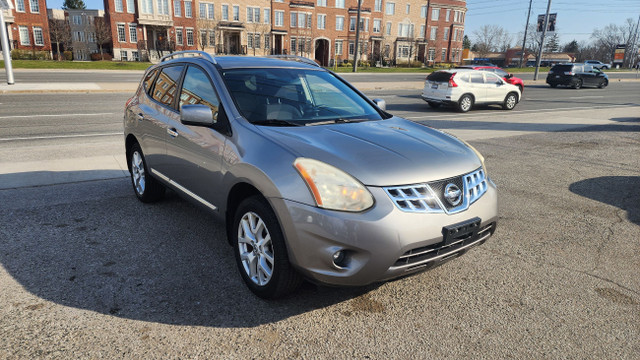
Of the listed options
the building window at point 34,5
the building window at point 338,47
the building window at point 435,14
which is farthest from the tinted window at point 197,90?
the building window at point 435,14

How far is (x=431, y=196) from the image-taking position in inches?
113

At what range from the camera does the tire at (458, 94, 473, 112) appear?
16.7 metres

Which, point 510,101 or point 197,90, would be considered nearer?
point 197,90

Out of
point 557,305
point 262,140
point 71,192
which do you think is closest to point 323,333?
point 262,140

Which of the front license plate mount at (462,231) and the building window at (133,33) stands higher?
the building window at (133,33)

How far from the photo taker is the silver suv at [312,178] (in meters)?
2.74

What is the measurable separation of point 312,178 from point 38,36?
63.6m

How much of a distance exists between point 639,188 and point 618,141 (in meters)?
4.62

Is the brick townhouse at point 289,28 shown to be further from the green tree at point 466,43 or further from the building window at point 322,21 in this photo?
the green tree at point 466,43

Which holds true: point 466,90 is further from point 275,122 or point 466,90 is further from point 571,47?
point 571,47

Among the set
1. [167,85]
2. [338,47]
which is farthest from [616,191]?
[338,47]

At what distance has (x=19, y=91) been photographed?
1738cm

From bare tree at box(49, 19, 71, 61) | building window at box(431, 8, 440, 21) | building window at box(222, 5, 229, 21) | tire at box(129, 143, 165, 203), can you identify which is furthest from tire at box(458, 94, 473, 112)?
building window at box(431, 8, 440, 21)

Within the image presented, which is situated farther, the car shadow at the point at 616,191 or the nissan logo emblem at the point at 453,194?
the car shadow at the point at 616,191
